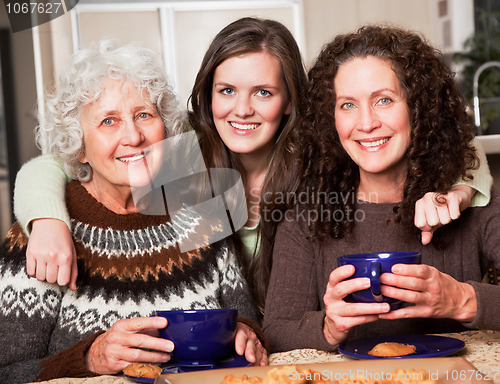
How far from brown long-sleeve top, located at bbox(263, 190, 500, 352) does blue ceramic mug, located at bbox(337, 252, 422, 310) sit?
0.30 metres

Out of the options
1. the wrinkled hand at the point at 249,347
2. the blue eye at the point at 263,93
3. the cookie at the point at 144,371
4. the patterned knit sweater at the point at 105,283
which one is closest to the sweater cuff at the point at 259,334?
the wrinkled hand at the point at 249,347

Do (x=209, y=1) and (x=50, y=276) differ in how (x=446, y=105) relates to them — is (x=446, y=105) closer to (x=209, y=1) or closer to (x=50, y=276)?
(x=50, y=276)

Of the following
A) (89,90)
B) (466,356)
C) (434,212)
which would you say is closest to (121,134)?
(89,90)

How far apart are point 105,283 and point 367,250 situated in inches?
23.0

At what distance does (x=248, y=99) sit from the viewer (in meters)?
1.59

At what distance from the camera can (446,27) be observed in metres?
4.59

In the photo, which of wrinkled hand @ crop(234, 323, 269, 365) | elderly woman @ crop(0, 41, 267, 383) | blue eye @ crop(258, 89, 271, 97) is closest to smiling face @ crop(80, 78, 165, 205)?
elderly woman @ crop(0, 41, 267, 383)

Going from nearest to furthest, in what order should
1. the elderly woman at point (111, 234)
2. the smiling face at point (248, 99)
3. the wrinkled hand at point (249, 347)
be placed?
the wrinkled hand at point (249, 347) < the elderly woman at point (111, 234) < the smiling face at point (248, 99)

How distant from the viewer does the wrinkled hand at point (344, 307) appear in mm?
893

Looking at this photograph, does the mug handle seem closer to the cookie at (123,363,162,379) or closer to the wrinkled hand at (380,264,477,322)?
the wrinkled hand at (380,264,477,322)

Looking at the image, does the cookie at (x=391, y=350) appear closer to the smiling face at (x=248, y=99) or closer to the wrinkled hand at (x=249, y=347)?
the wrinkled hand at (x=249, y=347)

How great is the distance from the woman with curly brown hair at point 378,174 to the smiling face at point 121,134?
361 millimetres

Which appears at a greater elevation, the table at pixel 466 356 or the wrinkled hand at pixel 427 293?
the wrinkled hand at pixel 427 293

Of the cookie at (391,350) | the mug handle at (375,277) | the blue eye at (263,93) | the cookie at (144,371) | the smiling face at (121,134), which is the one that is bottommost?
the cookie at (391,350)
